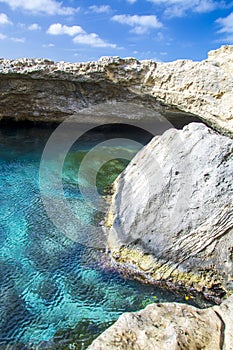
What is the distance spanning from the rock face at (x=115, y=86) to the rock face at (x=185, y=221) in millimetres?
4003

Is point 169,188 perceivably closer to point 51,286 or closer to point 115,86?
point 51,286

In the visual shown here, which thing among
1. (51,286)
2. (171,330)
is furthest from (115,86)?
(171,330)

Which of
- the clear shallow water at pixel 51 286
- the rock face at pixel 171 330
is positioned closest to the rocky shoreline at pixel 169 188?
the rock face at pixel 171 330

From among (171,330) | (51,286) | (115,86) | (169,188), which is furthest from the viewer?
(115,86)

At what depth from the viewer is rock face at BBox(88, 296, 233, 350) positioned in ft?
11.9

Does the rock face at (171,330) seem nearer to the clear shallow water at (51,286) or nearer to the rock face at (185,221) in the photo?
the clear shallow water at (51,286)

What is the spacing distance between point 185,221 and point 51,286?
370 centimetres

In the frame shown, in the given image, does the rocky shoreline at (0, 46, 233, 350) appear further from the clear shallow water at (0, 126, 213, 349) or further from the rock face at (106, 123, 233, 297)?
the clear shallow water at (0, 126, 213, 349)

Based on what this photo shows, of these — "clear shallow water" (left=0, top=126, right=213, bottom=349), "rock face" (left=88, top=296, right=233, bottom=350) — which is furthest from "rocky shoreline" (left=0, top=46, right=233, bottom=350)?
"clear shallow water" (left=0, top=126, right=213, bottom=349)

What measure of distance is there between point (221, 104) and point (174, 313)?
9.34 meters

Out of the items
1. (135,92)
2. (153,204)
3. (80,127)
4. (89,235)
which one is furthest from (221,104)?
(80,127)

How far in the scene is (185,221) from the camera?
286 inches

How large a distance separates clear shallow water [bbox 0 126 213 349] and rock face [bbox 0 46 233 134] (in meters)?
6.59

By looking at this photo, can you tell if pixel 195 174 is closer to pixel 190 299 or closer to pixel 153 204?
pixel 153 204
